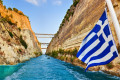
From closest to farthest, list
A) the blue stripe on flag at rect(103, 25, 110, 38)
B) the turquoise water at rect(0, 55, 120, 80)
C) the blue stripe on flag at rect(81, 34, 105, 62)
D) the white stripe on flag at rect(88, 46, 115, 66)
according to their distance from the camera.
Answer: the white stripe on flag at rect(88, 46, 115, 66), the blue stripe on flag at rect(103, 25, 110, 38), the blue stripe on flag at rect(81, 34, 105, 62), the turquoise water at rect(0, 55, 120, 80)

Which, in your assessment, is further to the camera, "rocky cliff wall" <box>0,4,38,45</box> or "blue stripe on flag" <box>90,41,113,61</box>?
"rocky cliff wall" <box>0,4,38,45</box>

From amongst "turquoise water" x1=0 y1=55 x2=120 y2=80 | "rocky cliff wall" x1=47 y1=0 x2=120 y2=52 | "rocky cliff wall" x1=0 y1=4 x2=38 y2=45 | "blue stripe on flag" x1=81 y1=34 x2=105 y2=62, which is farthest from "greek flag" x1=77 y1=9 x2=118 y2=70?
"rocky cliff wall" x1=0 y1=4 x2=38 y2=45

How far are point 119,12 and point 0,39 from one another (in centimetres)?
1584

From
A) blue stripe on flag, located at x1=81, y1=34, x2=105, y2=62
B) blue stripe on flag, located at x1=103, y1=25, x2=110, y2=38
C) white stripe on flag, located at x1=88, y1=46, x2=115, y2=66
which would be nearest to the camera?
white stripe on flag, located at x1=88, y1=46, x2=115, y2=66

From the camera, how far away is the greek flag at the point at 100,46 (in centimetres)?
263

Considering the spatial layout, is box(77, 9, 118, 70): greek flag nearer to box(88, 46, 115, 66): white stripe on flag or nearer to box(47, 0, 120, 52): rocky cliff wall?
box(88, 46, 115, 66): white stripe on flag

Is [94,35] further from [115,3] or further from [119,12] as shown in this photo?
[115,3]

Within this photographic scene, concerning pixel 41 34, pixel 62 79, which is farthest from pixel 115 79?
pixel 41 34

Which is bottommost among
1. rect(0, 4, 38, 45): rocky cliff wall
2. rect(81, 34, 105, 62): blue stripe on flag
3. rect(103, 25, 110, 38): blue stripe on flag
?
rect(81, 34, 105, 62): blue stripe on flag

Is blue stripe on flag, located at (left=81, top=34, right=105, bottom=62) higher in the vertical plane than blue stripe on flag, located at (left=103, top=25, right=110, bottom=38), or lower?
lower

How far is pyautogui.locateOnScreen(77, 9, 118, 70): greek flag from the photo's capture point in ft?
8.63

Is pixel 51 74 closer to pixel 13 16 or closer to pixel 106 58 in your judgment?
pixel 106 58

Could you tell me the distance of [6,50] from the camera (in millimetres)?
13766

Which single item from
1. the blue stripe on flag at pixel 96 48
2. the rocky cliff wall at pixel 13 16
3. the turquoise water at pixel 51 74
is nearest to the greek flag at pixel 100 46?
the blue stripe on flag at pixel 96 48
